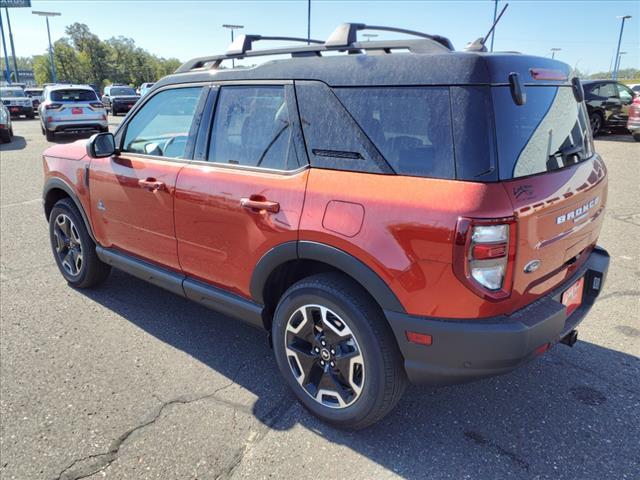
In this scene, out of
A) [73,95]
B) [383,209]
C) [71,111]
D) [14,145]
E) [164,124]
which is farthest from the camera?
[73,95]

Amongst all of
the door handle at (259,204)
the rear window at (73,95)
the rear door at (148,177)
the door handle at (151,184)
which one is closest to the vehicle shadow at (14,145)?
the rear window at (73,95)

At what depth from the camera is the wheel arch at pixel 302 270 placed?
2178 millimetres

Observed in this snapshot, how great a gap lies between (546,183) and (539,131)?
0.25 meters

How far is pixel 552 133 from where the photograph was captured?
2.33 metres

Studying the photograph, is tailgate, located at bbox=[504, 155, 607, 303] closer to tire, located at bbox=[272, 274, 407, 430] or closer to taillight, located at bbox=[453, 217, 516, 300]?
taillight, located at bbox=[453, 217, 516, 300]

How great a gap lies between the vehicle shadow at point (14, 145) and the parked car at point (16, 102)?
12612mm

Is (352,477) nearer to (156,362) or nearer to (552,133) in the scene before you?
(156,362)

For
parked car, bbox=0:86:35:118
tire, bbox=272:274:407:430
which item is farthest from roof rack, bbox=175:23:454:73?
parked car, bbox=0:86:35:118

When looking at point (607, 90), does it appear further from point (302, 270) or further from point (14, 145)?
point (14, 145)

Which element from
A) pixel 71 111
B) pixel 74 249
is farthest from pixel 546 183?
pixel 71 111

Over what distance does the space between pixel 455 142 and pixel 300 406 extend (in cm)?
170

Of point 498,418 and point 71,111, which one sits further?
point 71,111

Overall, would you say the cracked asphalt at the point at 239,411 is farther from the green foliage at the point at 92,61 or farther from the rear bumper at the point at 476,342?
the green foliage at the point at 92,61

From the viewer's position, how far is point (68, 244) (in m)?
4.38
